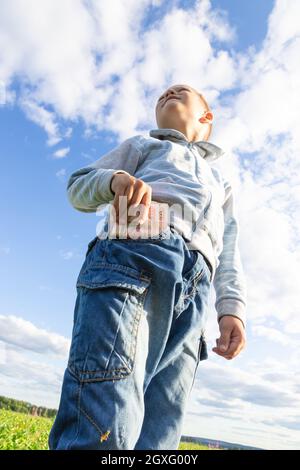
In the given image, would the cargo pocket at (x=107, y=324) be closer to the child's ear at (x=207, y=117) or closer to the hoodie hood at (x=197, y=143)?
the hoodie hood at (x=197, y=143)

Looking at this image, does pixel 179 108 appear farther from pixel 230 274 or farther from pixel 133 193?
pixel 133 193

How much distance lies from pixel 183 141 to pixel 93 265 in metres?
1.26

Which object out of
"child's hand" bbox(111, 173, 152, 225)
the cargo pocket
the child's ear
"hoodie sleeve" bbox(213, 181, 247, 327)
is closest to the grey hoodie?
"hoodie sleeve" bbox(213, 181, 247, 327)

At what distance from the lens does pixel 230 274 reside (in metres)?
2.75

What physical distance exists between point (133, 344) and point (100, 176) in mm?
842

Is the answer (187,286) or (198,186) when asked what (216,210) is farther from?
(187,286)

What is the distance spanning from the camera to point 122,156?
8.45 feet

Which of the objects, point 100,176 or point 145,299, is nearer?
point 145,299

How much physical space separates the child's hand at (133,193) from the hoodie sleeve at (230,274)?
953mm

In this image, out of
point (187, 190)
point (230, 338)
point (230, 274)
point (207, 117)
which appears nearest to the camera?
point (187, 190)

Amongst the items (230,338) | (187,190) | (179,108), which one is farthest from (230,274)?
(179,108)

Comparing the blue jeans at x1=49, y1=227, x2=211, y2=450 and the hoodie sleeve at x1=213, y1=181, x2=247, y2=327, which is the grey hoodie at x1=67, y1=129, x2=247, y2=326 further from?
the blue jeans at x1=49, y1=227, x2=211, y2=450

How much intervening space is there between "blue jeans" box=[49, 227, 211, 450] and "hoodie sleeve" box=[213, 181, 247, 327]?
1.21 ft

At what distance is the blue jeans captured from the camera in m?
1.60
